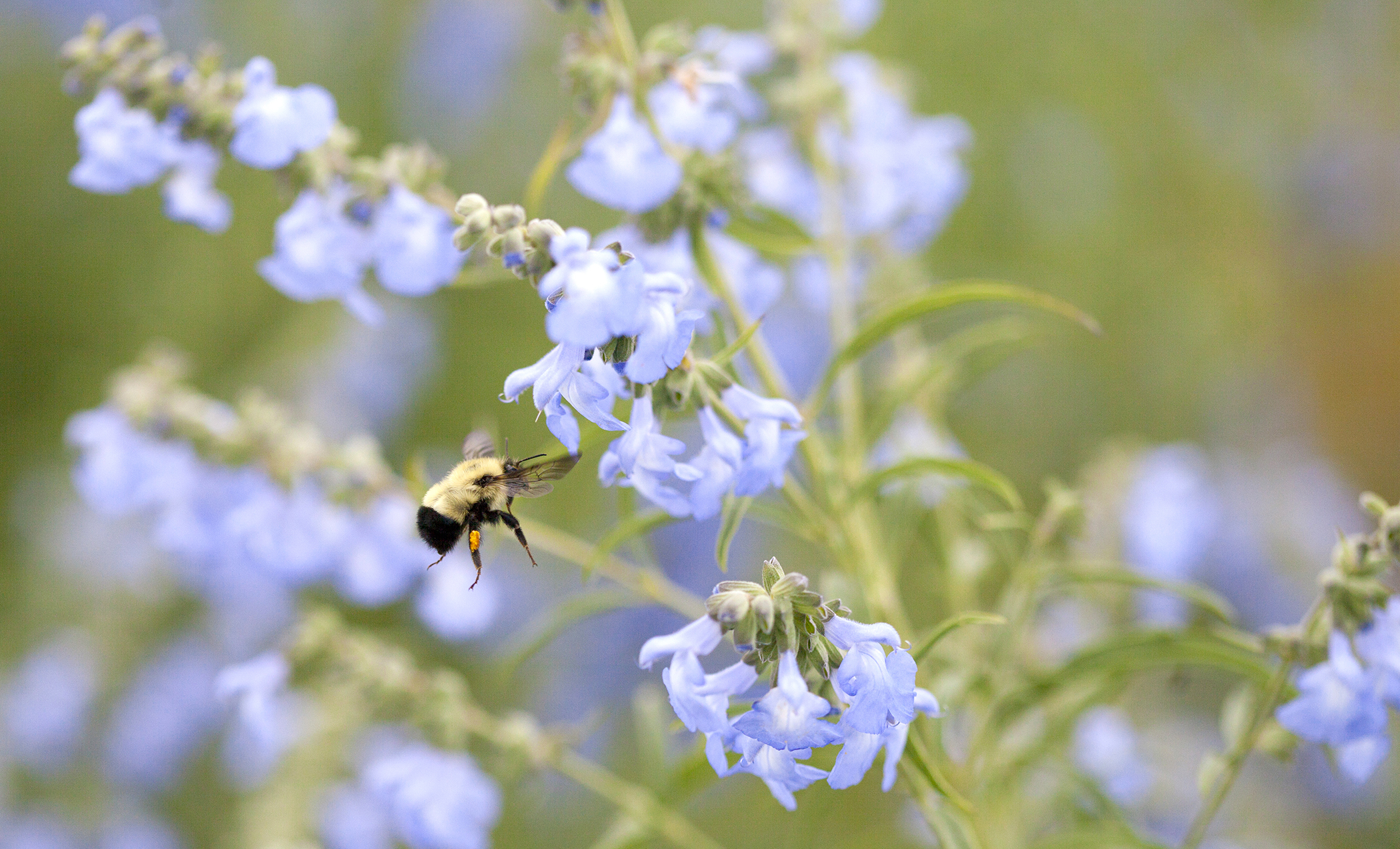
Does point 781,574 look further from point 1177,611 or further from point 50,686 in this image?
point 50,686

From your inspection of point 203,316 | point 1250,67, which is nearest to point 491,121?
point 203,316

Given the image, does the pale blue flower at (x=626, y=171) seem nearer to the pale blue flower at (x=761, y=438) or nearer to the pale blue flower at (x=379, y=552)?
the pale blue flower at (x=761, y=438)

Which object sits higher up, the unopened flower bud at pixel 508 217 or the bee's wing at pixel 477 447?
the bee's wing at pixel 477 447

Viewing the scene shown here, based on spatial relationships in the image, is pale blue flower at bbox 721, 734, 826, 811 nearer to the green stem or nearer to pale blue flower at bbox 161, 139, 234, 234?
the green stem

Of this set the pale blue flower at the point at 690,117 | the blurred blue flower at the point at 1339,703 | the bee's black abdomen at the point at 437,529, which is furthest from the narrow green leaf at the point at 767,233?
the blurred blue flower at the point at 1339,703

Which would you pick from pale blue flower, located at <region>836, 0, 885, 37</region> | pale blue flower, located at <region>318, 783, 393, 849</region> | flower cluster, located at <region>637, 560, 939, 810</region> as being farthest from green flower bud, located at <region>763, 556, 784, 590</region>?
pale blue flower, located at <region>318, 783, 393, 849</region>
